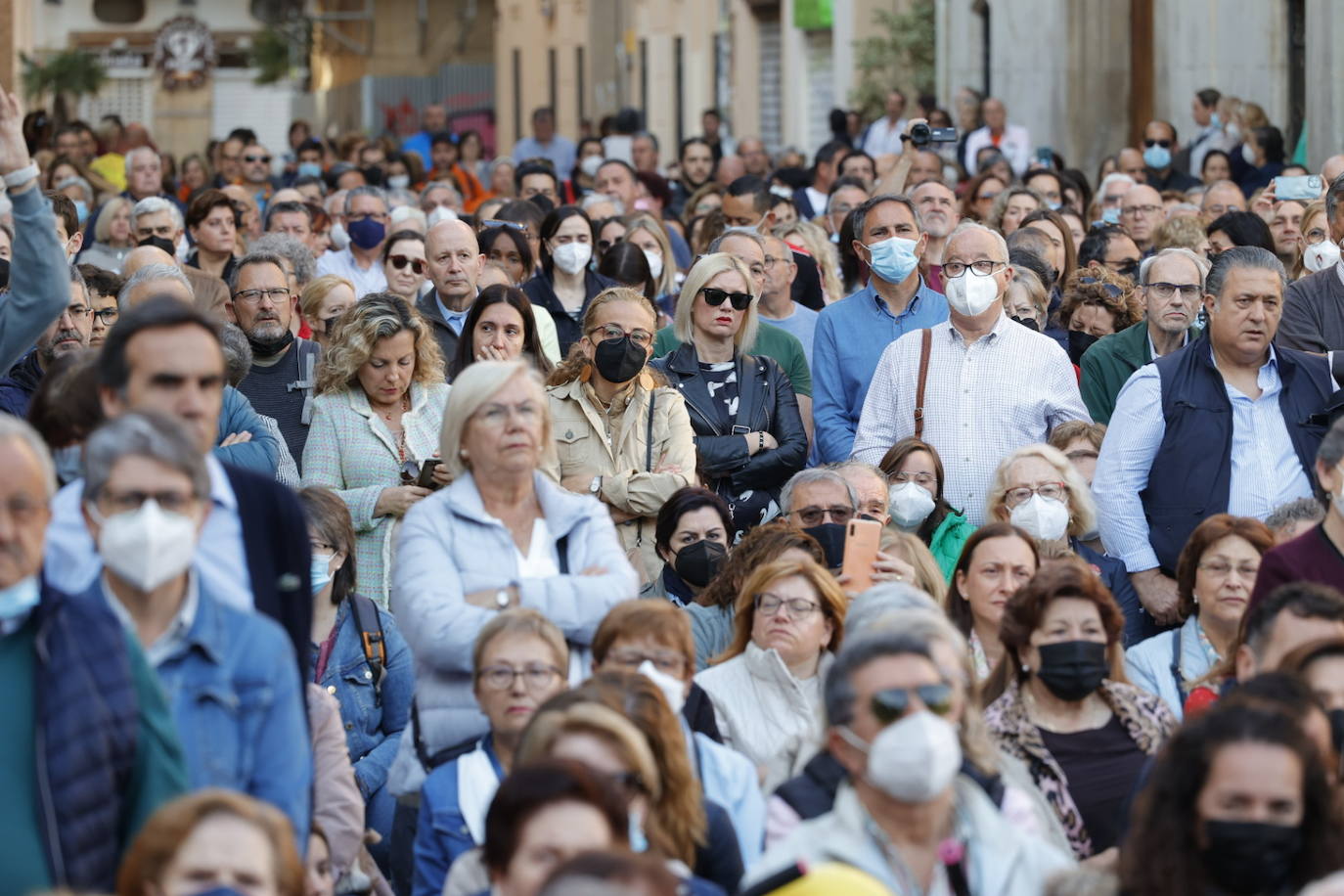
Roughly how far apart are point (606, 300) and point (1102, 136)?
19335 millimetres

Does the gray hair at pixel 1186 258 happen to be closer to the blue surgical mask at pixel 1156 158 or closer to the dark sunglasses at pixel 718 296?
the dark sunglasses at pixel 718 296

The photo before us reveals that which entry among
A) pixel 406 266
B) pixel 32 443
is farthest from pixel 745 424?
pixel 32 443

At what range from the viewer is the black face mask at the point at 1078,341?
11.1 meters

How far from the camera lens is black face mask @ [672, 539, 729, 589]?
827 cm

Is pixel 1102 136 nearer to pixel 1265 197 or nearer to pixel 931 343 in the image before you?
pixel 1265 197

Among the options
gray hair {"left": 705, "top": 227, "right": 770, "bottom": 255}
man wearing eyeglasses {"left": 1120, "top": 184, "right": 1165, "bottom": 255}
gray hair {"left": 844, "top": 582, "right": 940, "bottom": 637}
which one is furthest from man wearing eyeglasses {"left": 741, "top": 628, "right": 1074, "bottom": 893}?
man wearing eyeglasses {"left": 1120, "top": 184, "right": 1165, "bottom": 255}

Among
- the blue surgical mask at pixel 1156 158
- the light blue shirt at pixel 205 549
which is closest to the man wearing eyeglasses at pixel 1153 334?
the light blue shirt at pixel 205 549

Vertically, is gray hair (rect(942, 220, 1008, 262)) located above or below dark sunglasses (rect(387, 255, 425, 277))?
above

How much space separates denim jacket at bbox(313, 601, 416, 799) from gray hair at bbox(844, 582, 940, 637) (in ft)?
6.47

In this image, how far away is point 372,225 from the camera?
13.5 meters

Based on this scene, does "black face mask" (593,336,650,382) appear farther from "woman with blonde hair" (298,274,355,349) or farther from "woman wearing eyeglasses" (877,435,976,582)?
"woman with blonde hair" (298,274,355,349)

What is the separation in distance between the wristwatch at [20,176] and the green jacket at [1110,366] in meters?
5.14

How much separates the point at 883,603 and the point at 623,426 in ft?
9.43

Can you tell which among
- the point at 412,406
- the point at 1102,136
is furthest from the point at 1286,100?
the point at 412,406
